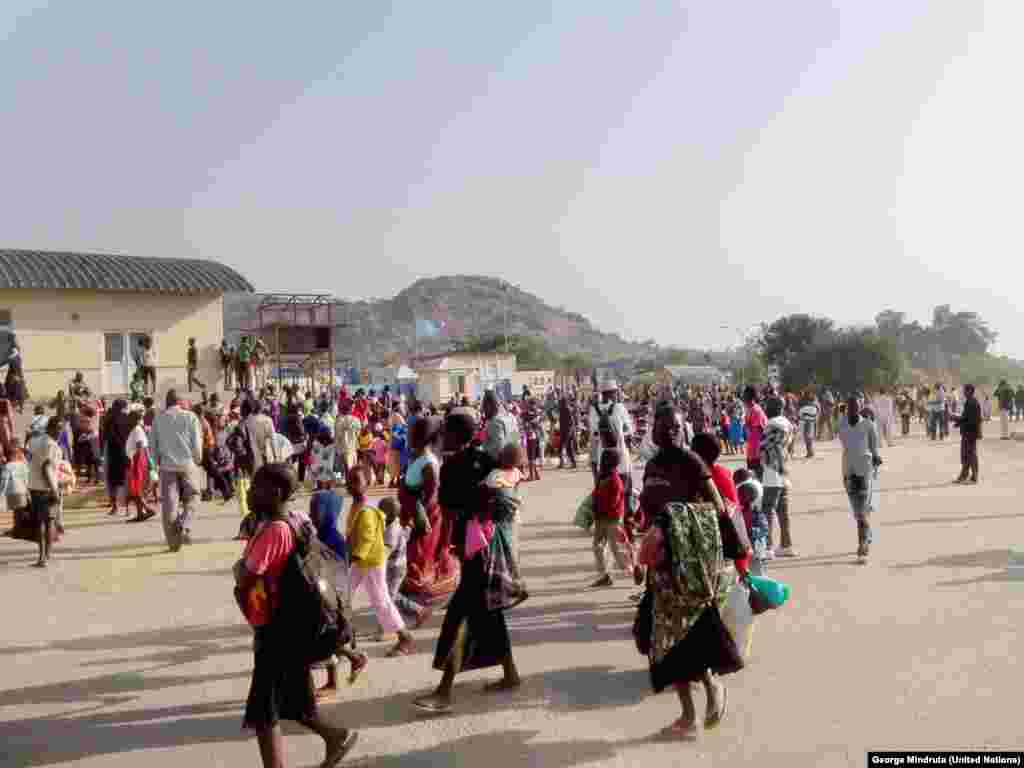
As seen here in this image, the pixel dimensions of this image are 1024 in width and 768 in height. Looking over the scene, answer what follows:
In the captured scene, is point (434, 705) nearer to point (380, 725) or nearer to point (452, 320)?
point (380, 725)

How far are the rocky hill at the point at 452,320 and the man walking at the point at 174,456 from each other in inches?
4294

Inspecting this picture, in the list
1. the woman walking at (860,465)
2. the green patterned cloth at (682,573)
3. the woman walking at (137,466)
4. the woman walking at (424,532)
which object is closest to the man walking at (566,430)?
the woman walking at (137,466)

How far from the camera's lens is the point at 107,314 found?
1035 inches

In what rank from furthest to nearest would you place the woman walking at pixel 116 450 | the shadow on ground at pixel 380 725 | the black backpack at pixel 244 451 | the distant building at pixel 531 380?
the distant building at pixel 531 380 < the woman walking at pixel 116 450 < the black backpack at pixel 244 451 < the shadow on ground at pixel 380 725

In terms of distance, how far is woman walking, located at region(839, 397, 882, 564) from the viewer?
31.3ft

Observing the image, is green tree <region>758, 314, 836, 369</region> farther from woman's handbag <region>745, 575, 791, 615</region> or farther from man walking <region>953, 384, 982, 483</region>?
woman's handbag <region>745, 575, 791, 615</region>

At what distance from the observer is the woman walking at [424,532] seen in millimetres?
6785

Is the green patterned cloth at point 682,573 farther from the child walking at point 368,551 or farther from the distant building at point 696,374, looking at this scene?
the distant building at point 696,374

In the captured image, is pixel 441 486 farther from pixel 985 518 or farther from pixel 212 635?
pixel 985 518

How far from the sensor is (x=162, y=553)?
11.0 m

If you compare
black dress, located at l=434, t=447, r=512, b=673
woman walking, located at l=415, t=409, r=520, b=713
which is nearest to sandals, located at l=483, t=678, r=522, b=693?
woman walking, located at l=415, t=409, r=520, b=713

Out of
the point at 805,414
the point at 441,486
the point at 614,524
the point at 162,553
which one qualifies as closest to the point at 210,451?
the point at 162,553
